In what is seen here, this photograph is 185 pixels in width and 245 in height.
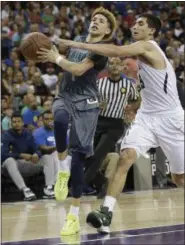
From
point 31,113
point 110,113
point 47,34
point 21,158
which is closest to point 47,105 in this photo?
point 31,113

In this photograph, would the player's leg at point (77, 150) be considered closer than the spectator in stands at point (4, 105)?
Yes

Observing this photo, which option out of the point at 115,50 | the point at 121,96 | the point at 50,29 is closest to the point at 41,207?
the point at 121,96

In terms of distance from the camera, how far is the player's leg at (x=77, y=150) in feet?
20.5

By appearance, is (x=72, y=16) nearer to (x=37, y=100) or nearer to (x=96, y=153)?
(x=37, y=100)

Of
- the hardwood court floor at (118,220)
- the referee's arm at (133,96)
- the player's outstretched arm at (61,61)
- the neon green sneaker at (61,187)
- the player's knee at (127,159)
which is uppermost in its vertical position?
the player's outstretched arm at (61,61)

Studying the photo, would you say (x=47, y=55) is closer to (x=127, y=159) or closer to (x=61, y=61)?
(x=61, y=61)

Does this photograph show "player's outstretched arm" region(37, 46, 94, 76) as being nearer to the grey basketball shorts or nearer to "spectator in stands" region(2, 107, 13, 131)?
the grey basketball shorts

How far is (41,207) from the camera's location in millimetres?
9117

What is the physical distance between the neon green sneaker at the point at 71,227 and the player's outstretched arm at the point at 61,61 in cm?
133

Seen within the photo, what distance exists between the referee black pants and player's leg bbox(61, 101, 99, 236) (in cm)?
280

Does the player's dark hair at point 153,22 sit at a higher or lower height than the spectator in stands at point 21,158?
higher

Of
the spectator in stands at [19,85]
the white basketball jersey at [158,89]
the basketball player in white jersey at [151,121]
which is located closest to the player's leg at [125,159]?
the basketball player in white jersey at [151,121]

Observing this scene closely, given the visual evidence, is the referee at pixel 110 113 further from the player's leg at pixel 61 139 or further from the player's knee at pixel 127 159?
the player's knee at pixel 127 159

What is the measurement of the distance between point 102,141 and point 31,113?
7.14ft
